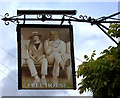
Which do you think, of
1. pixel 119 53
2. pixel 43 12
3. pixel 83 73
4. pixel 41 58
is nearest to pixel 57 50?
pixel 41 58

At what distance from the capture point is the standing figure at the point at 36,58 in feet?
34.6

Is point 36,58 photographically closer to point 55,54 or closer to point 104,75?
point 55,54

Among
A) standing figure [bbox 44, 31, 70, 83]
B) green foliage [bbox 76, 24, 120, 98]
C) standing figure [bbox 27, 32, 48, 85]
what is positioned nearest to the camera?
green foliage [bbox 76, 24, 120, 98]

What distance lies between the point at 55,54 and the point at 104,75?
3.02m

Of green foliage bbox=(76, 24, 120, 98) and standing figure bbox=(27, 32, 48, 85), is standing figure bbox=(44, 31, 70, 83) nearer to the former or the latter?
standing figure bbox=(27, 32, 48, 85)

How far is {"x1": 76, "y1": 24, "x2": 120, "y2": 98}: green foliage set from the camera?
7.90m

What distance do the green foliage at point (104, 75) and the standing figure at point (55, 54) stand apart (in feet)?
7.09

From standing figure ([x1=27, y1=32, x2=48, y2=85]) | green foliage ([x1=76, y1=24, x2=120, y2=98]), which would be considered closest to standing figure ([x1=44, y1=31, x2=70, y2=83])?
standing figure ([x1=27, y1=32, x2=48, y2=85])

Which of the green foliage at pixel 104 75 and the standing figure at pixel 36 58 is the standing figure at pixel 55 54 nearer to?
the standing figure at pixel 36 58

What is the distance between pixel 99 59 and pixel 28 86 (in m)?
2.83

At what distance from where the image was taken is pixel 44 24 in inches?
422

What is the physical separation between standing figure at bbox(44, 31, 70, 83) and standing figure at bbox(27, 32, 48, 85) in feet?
0.58

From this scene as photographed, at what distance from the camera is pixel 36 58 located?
10.6m

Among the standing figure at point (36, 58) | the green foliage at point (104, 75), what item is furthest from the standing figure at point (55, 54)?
the green foliage at point (104, 75)
